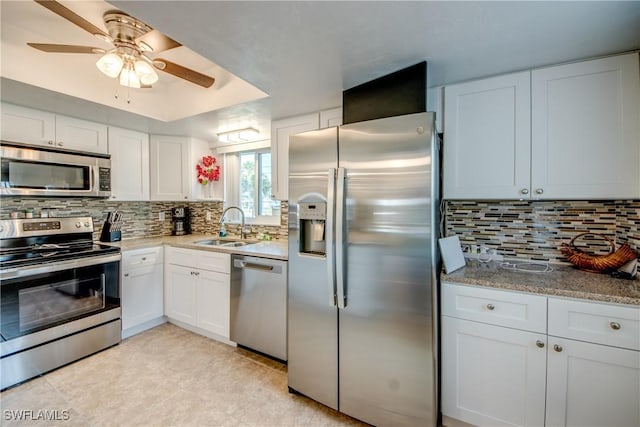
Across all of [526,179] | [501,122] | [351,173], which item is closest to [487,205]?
[526,179]

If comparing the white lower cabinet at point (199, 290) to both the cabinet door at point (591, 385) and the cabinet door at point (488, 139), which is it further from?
the cabinet door at point (591, 385)

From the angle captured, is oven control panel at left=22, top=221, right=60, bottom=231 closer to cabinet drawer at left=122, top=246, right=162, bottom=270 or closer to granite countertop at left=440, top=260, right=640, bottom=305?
cabinet drawer at left=122, top=246, right=162, bottom=270

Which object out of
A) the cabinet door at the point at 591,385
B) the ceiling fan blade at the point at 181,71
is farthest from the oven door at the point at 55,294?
the cabinet door at the point at 591,385

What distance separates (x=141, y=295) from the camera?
2693mm

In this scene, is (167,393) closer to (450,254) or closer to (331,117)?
(450,254)

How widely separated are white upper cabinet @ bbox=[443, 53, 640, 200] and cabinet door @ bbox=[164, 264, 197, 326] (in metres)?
2.44

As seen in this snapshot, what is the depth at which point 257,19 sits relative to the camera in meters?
1.19

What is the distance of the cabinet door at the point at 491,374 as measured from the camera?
4.46ft

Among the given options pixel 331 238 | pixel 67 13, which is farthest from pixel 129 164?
pixel 331 238

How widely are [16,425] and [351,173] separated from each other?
2.44 m

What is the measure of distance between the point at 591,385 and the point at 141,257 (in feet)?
11.0

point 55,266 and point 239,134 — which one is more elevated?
point 239,134

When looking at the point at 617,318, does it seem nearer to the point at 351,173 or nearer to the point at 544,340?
the point at 544,340

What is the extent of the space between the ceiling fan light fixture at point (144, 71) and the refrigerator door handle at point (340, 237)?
4.54 feet
